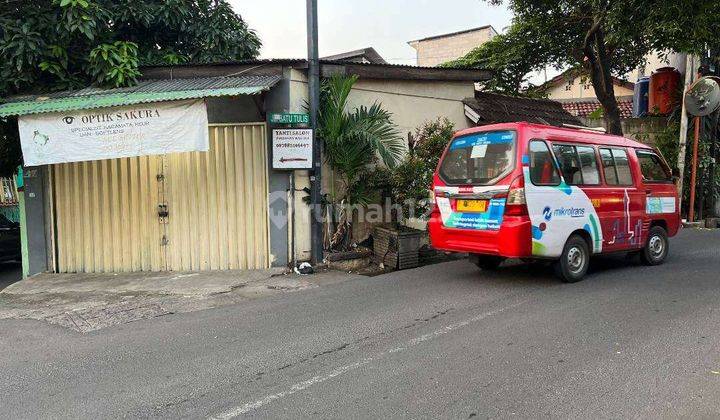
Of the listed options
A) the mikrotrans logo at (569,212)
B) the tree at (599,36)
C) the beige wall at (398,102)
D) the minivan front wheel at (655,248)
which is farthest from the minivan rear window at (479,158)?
the tree at (599,36)

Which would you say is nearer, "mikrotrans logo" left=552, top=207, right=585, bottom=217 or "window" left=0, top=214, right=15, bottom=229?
"mikrotrans logo" left=552, top=207, right=585, bottom=217

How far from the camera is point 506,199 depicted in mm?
6285

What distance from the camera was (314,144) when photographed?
27.7 feet

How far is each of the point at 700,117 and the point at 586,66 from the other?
3.54 m

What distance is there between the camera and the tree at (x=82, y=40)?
27.2 feet

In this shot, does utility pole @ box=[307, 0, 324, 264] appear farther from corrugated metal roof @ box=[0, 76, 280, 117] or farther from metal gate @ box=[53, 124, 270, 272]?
metal gate @ box=[53, 124, 270, 272]

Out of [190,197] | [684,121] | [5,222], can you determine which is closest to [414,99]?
[190,197]

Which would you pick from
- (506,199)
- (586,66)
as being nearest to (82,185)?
(506,199)

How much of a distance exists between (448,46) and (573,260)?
29.2 m

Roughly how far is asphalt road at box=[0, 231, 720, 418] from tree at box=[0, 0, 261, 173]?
4.54 meters

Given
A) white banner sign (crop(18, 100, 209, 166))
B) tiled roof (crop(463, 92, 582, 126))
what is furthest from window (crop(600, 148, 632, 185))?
white banner sign (crop(18, 100, 209, 166))

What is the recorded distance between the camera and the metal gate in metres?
8.51

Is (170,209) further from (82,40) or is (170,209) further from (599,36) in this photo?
(599,36)

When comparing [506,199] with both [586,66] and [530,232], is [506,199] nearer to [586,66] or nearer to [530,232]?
[530,232]
